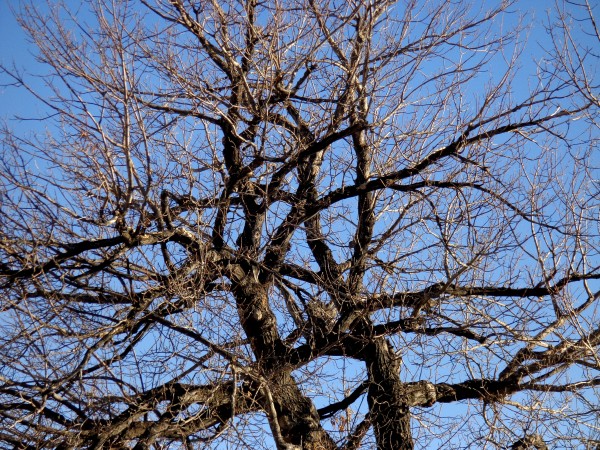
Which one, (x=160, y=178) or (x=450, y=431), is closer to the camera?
(x=160, y=178)

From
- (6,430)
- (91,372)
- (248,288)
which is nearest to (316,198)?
(248,288)

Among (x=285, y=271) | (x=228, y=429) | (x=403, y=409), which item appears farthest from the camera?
(x=285, y=271)

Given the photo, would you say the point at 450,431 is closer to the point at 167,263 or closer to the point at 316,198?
the point at 316,198

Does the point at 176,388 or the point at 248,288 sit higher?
the point at 248,288

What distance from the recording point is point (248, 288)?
813 cm

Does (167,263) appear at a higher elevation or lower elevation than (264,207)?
lower

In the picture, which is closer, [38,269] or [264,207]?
[38,269]

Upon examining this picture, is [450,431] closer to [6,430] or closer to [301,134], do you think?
[301,134]

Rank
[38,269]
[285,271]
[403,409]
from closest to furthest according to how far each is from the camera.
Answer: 1. [38,269]
2. [403,409]
3. [285,271]

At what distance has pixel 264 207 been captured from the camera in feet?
26.3

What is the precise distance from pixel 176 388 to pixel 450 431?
282 centimetres

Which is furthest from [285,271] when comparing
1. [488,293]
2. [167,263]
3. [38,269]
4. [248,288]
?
[38,269]

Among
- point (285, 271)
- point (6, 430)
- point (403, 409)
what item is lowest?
point (6, 430)

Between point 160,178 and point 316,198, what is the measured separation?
6.27 ft
